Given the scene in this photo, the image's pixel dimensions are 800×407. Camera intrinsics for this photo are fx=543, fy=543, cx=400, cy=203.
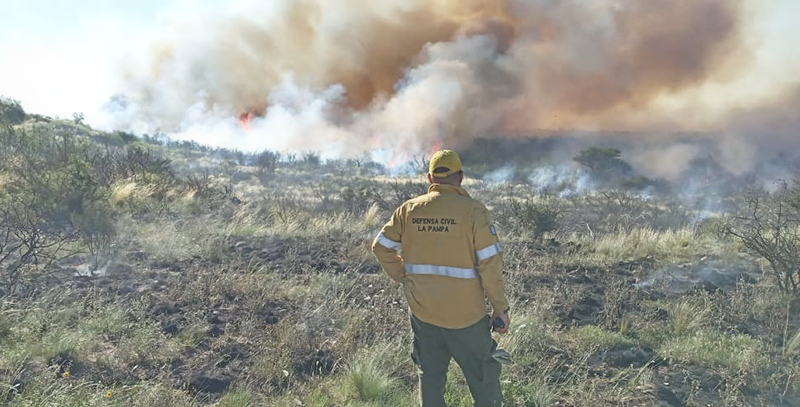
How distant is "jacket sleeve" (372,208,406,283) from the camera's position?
11.4 feet

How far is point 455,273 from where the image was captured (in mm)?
3242

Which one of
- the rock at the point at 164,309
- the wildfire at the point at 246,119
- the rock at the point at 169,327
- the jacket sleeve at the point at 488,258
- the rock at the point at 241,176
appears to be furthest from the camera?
the wildfire at the point at 246,119

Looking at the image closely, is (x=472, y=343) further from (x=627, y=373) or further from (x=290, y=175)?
(x=290, y=175)

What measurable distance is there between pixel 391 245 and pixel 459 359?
2.70 ft

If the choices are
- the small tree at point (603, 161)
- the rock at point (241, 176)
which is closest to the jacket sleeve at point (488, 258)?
the rock at point (241, 176)

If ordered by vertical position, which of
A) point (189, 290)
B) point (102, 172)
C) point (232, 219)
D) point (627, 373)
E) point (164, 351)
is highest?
point (102, 172)

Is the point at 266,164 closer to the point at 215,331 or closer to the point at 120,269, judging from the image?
the point at 120,269

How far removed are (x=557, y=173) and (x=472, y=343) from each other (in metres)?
38.6

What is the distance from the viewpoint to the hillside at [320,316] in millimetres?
3926

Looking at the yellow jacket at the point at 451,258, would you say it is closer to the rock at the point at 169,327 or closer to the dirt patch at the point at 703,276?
the rock at the point at 169,327

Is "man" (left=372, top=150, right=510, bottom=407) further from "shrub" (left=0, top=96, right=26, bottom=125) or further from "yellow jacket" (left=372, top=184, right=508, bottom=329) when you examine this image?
"shrub" (left=0, top=96, right=26, bottom=125)

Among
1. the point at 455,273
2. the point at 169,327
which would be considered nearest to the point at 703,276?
the point at 455,273

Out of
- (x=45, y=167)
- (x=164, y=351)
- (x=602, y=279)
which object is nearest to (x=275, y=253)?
(x=164, y=351)

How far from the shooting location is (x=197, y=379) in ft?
13.3
